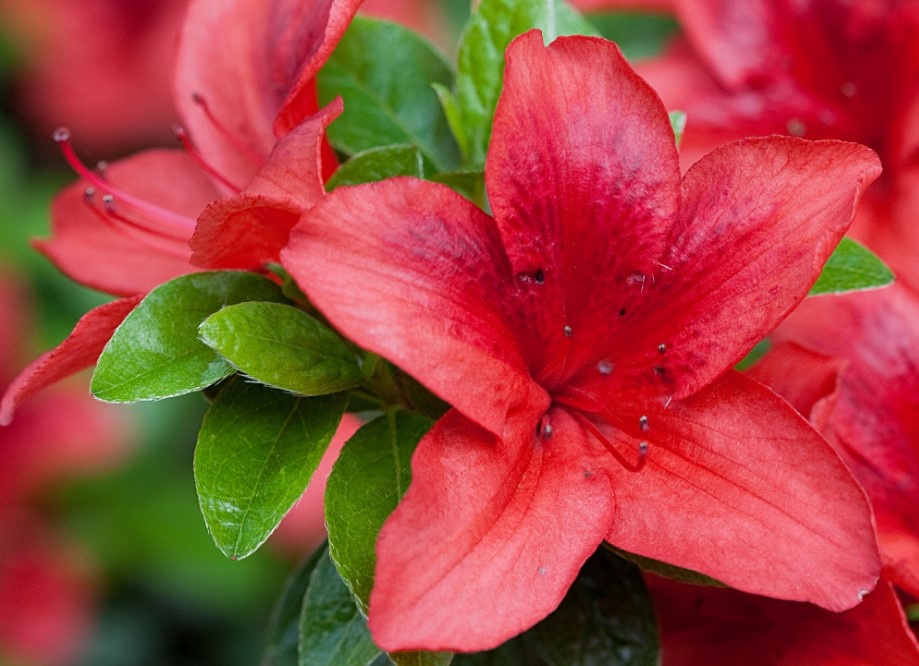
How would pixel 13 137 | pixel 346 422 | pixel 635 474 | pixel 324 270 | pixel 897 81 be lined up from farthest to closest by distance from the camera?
pixel 13 137 → pixel 346 422 → pixel 897 81 → pixel 635 474 → pixel 324 270

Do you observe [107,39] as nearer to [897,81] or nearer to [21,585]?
[21,585]

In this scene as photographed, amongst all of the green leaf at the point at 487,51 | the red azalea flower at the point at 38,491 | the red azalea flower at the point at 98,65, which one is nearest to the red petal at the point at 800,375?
the green leaf at the point at 487,51

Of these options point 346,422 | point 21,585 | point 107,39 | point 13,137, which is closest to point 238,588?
point 21,585

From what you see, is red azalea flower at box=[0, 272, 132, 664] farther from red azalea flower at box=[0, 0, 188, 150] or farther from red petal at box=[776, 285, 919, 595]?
red petal at box=[776, 285, 919, 595]

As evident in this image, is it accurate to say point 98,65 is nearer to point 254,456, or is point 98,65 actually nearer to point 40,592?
point 40,592

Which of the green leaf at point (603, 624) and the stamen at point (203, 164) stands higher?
the stamen at point (203, 164)

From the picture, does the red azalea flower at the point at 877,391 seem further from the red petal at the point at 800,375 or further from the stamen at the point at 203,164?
the stamen at the point at 203,164

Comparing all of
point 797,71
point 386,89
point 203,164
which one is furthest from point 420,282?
point 797,71
